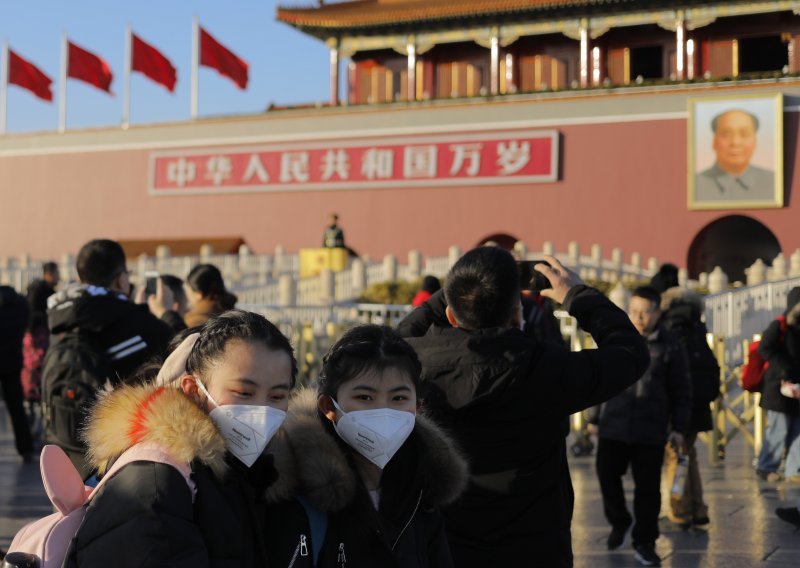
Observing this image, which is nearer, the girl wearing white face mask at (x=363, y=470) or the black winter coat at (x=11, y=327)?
the girl wearing white face mask at (x=363, y=470)

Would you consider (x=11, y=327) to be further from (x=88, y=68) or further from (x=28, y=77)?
(x=28, y=77)

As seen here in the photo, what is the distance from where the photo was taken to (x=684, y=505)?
573 cm

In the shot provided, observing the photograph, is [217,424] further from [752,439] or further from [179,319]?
[752,439]

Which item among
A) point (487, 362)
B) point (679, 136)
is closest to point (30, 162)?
point (679, 136)

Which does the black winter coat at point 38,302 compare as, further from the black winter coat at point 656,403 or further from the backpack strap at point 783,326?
the backpack strap at point 783,326

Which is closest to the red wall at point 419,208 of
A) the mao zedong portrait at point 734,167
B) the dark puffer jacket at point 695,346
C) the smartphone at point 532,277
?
the mao zedong portrait at point 734,167

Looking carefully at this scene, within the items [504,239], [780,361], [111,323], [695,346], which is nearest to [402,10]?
[504,239]

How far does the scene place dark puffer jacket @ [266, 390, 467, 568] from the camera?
1.92 meters

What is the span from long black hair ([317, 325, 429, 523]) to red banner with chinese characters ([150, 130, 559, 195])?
63.6 ft

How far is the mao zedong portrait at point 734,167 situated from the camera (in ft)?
63.8

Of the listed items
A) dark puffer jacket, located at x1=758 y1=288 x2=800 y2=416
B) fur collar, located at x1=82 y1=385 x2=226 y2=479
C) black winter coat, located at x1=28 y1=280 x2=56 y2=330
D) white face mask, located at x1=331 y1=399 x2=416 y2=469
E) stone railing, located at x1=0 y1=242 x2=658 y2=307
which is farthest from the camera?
stone railing, located at x1=0 y1=242 x2=658 y2=307

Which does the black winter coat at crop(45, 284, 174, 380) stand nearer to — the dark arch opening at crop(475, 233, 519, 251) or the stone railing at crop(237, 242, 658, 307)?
the stone railing at crop(237, 242, 658, 307)

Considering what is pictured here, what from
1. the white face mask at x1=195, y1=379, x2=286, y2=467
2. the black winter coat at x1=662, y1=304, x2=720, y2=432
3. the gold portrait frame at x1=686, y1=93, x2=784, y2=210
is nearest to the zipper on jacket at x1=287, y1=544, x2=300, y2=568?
the white face mask at x1=195, y1=379, x2=286, y2=467

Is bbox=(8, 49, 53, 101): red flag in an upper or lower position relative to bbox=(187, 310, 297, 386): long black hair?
upper
